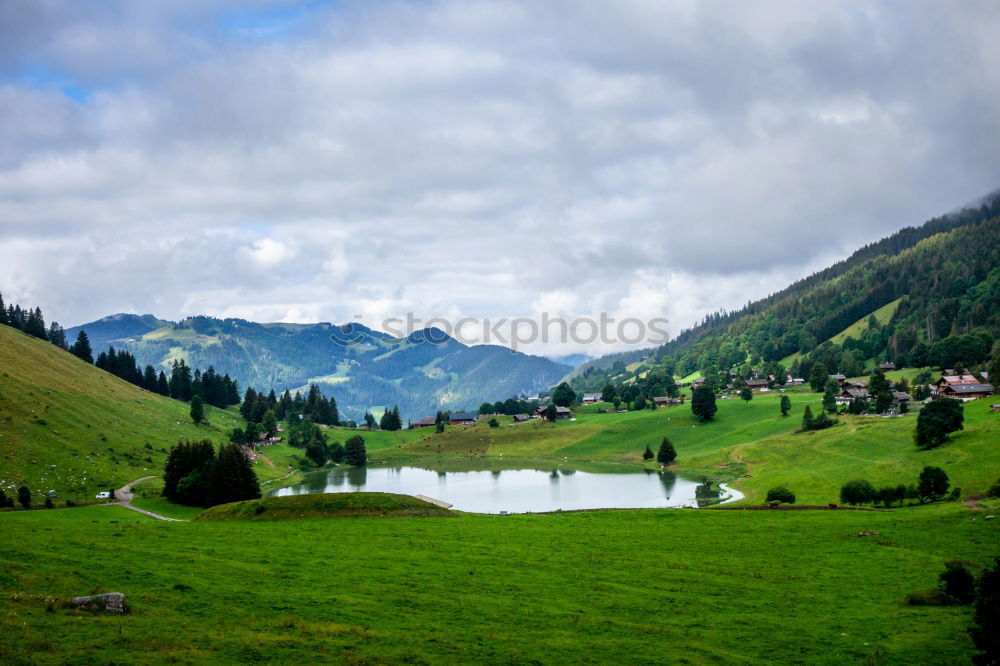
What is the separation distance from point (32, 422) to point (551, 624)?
10158 cm

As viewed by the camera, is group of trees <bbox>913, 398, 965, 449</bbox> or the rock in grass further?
group of trees <bbox>913, 398, 965, 449</bbox>

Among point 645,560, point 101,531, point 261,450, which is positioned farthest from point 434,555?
point 261,450

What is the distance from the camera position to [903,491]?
6400 centimetres

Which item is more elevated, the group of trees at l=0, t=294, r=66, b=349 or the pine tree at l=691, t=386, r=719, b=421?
the group of trees at l=0, t=294, r=66, b=349

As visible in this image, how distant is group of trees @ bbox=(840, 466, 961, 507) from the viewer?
6175cm

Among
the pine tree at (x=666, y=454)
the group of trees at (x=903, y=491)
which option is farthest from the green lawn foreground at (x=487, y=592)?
the pine tree at (x=666, y=454)

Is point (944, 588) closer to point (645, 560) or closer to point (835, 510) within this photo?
point (645, 560)

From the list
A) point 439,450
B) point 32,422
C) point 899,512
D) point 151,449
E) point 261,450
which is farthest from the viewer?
point 439,450

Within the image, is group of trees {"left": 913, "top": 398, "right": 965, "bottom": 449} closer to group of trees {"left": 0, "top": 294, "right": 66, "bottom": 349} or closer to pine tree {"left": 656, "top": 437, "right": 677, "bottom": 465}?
pine tree {"left": 656, "top": 437, "right": 677, "bottom": 465}

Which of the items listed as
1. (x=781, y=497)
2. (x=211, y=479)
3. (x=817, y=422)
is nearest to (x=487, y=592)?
(x=781, y=497)

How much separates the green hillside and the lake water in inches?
1067

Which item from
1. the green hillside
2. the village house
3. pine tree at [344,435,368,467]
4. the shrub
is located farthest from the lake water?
the village house

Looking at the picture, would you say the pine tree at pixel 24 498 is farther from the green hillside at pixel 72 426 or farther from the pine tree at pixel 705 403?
the pine tree at pixel 705 403

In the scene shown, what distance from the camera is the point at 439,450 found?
185750 millimetres
